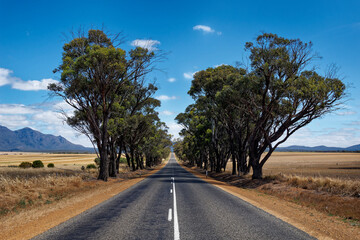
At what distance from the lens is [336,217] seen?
1071 centimetres

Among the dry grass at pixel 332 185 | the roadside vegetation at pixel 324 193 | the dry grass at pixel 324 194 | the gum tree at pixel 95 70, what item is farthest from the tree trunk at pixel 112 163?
the dry grass at pixel 332 185

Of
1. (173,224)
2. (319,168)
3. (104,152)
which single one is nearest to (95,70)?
(104,152)

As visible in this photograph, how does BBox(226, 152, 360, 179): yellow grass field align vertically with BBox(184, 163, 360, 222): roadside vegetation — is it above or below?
below

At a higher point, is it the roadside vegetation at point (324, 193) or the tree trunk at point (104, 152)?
the tree trunk at point (104, 152)

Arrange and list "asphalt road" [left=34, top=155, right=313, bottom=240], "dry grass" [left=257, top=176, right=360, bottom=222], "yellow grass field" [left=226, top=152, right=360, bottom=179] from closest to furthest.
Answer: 1. "asphalt road" [left=34, top=155, right=313, bottom=240]
2. "dry grass" [left=257, top=176, right=360, bottom=222]
3. "yellow grass field" [left=226, top=152, right=360, bottom=179]

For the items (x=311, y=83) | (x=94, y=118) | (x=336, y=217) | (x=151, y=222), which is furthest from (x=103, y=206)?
(x=311, y=83)

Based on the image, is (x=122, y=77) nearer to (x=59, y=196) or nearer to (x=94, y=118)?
(x=94, y=118)

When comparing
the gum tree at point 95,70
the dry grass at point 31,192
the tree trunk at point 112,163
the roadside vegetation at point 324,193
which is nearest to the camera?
the roadside vegetation at point 324,193

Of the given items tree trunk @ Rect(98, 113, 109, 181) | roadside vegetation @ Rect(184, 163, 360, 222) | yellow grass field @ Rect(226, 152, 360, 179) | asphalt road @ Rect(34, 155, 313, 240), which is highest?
tree trunk @ Rect(98, 113, 109, 181)

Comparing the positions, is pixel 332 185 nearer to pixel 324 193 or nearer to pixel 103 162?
pixel 324 193

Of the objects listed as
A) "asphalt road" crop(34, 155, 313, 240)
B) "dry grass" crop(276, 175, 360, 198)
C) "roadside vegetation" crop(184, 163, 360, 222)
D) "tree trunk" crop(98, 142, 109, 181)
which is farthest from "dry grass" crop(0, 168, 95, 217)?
"dry grass" crop(276, 175, 360, 198)

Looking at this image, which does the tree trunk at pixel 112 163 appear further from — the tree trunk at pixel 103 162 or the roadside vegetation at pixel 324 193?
the roadside vegetation at pixel 324 193

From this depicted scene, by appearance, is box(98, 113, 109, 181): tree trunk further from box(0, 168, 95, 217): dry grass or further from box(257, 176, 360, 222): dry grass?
box(257, 176, 360, 222): dry grass

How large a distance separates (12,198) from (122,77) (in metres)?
15.7
